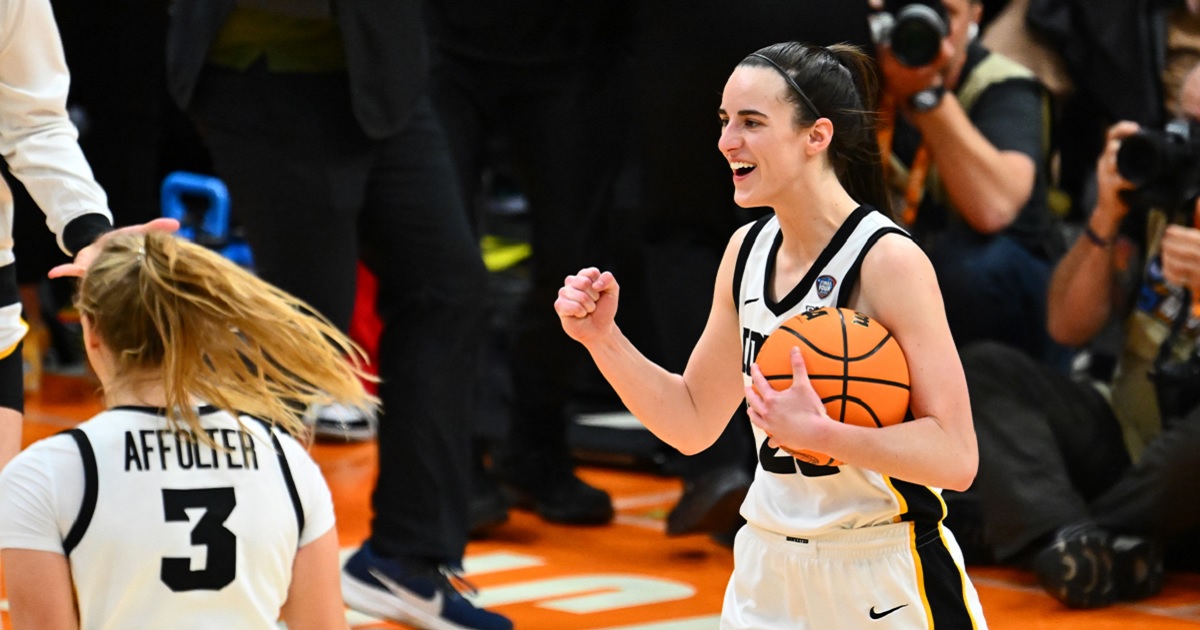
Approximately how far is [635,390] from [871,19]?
87.4 inches

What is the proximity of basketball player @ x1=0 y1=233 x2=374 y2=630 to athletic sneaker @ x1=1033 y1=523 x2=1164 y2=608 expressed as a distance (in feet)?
7.62

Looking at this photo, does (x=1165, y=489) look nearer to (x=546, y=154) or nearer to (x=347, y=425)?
(x=546, y=154)

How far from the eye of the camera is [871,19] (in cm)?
454

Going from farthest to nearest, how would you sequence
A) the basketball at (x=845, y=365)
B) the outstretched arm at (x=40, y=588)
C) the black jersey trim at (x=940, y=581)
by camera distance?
1. the black jersey trim at (x=940, y=581)
2. the basketball at (x=845, y=365)
3. the outstretched arm at (x=40, y=588)

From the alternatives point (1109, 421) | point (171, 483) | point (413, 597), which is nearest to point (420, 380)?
point (413, 597)

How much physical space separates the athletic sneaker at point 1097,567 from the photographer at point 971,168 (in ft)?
2.87

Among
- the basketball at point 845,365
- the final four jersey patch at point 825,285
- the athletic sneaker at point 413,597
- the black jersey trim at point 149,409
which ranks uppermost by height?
the final four jersey patch at point 825,285

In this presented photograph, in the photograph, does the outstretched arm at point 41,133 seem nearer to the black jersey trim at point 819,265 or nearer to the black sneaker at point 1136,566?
the black jersey trim at point 819,265

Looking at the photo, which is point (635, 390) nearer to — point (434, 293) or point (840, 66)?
point (840, 66)

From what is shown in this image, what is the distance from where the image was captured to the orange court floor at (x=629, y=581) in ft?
12.8

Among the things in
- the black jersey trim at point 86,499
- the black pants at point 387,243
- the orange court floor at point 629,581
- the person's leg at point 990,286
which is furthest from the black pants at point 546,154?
the black jersey trim at point 86,499

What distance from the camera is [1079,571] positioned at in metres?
4.00

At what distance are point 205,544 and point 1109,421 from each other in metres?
3.23

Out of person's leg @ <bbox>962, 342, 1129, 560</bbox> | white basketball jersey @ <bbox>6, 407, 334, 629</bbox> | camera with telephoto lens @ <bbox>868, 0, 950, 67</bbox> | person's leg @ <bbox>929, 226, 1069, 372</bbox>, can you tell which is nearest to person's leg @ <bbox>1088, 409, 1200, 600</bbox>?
person's leg @ <bbox>962, 342, 1129, 560</bbox>
